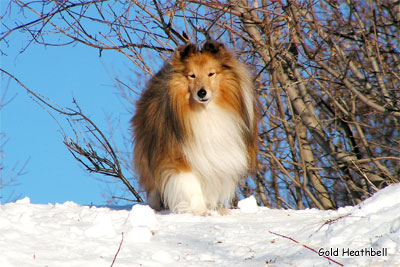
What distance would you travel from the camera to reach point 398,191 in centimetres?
413

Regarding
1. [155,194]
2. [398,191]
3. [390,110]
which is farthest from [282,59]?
[398,191]

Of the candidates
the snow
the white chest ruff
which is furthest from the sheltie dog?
the snow

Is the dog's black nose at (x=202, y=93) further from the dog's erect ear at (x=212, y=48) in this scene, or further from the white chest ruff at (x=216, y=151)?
the dog's erect ear at (x=212, y=48)

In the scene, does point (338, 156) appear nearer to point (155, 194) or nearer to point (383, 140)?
point (383, 140)

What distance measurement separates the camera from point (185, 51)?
5895 mm

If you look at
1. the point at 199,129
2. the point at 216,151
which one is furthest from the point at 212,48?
the point at 216,151

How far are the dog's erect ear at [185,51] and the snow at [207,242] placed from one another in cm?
188

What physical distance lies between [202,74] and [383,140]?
15.9ft

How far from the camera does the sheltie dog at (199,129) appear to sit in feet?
19.0

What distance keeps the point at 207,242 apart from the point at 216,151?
1.89m

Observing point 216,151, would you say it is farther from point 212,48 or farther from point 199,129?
point 212,48

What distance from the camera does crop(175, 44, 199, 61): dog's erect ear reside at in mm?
5895

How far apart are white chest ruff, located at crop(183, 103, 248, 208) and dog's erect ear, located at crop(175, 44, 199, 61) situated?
579 millimetres

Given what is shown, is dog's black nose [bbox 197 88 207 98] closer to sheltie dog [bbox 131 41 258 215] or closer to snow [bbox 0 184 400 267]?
sheltie dog [bbox 131 41 258 215]
